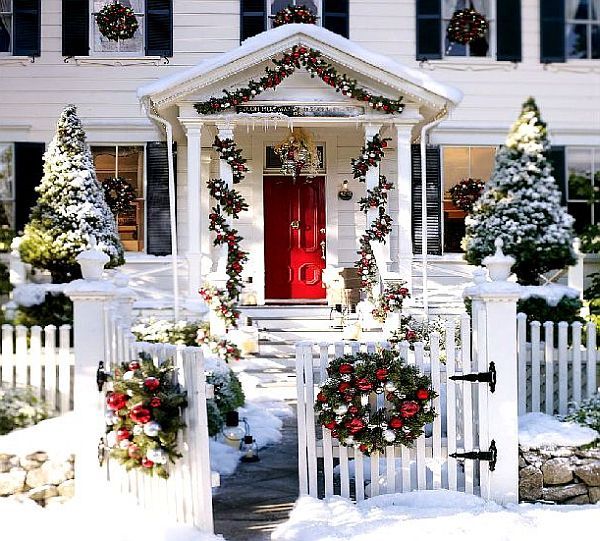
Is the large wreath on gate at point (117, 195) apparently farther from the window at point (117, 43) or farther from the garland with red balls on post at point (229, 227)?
the garland with red balls on post at point (229, 227)

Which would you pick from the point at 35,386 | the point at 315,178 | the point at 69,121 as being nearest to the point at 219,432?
the point at 35,386

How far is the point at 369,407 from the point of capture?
602 cm

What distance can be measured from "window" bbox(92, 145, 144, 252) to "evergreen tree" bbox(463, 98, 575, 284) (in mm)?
5475

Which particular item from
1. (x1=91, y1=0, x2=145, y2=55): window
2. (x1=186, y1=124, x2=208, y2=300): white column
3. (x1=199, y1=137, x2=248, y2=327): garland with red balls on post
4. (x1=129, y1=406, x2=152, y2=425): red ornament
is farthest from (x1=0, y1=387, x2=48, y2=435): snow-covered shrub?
(x1=91, y1=0, x2=145, y2=55): window

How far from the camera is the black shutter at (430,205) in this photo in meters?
14.1

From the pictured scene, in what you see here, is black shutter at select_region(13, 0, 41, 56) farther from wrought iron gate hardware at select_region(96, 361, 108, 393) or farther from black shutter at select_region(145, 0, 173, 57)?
wrought iron gate hardware at select_region(96, 361, 108, 393)

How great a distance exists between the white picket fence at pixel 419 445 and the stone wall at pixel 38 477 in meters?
1.70

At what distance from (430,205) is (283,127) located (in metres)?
2.75

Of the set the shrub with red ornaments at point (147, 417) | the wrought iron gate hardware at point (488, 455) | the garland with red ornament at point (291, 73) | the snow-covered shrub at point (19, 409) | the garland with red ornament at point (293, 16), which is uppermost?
the garland with red ornament at point (293, 16)

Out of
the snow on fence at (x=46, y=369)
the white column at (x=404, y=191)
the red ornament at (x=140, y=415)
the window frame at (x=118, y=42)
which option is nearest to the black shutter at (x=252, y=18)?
the window frame at (x=118, y=42)

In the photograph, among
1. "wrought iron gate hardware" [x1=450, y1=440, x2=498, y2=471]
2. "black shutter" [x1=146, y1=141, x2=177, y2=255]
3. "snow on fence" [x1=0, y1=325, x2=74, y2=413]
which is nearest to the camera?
"wrought iron gate hardware" [x1=450, y1=440, x2=498, y2=471]

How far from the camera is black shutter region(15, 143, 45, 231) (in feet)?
46.1

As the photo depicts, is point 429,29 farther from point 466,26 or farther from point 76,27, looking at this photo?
point 76,27

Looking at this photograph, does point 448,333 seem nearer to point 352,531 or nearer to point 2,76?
point 352,531
